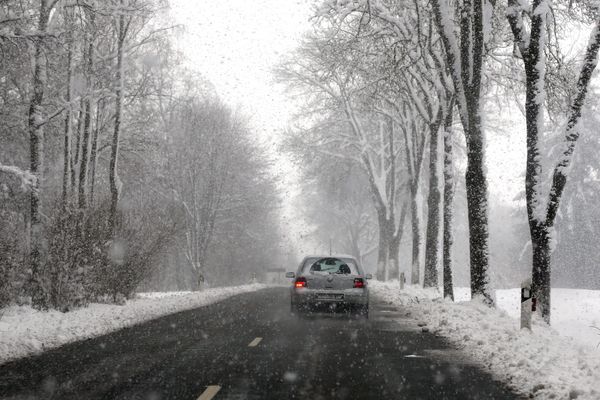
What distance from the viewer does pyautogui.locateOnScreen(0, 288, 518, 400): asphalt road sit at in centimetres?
752

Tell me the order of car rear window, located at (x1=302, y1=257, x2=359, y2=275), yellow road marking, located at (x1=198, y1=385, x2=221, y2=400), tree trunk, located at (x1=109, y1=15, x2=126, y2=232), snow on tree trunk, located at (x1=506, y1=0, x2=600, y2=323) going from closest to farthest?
yellow road marking, located at (x1=198, y1=385, x2=221, y2=400)
snow on tree trunk, located at (x1=506, y1=0, x2=600, y2=323)
car rear window, located at (x1=302, y1=257, x2=359, y2=275)
tree trunk, located at (x1=109, y1=15, x2=126, y2=232)

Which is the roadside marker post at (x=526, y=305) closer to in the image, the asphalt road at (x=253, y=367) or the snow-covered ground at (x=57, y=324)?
the asphalt road at (x=253, y=367)

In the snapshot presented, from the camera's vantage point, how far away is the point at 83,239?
17.0m

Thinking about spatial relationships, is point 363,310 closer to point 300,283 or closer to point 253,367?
point 300,283

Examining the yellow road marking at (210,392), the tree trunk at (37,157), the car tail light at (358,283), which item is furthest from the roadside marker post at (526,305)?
the tree trunk at (37,157)

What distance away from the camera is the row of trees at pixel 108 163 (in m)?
16.3

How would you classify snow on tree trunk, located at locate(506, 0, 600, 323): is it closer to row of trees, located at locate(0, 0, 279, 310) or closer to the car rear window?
the car rear window

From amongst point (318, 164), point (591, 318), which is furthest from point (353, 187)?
point (591, 318)

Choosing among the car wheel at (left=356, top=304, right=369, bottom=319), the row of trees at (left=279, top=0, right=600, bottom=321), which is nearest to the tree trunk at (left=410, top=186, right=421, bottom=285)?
the row of trees at (left=279, top=0, right=600, bottom=321)

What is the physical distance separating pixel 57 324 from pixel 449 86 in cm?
1432

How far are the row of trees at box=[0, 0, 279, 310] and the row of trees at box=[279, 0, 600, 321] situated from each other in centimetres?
649

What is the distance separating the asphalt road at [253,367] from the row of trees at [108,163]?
163 inches

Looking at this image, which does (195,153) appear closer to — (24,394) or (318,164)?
(318,164)

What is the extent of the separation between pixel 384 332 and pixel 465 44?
7530 mm
